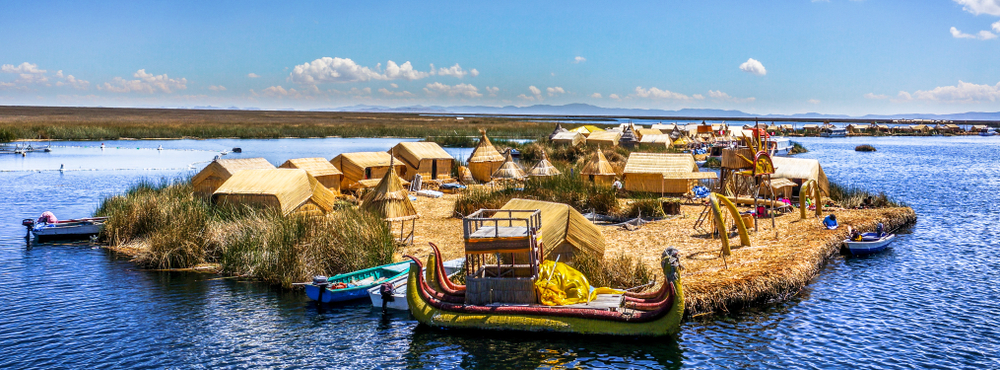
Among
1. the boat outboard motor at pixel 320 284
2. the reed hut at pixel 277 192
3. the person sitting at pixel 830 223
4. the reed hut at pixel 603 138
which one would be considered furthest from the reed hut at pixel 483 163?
the boat outboard motor at pixel 320 284

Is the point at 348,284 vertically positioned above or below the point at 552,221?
below

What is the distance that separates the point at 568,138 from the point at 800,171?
41.7 metres

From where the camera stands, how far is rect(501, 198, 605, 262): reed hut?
19.5 metres

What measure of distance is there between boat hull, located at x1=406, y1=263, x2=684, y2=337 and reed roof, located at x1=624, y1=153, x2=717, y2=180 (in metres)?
21.3

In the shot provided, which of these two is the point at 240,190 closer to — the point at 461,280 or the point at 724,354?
the point at 461,280

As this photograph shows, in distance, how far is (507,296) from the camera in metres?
16.6

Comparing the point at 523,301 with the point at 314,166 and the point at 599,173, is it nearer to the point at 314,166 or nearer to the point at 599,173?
the point at 314,166

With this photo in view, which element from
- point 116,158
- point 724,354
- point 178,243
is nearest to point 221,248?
point 178,243

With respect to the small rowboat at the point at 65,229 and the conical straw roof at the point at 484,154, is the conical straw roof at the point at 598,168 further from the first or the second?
the small rowboat at the point at 65,229

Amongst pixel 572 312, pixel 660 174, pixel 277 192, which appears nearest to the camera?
pixel 572 312

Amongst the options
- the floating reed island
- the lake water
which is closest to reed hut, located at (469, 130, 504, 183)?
the floating reed island

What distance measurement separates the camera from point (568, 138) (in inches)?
3000

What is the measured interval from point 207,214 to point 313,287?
9.19 meters

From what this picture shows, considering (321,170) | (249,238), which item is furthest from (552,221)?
(321,170)
